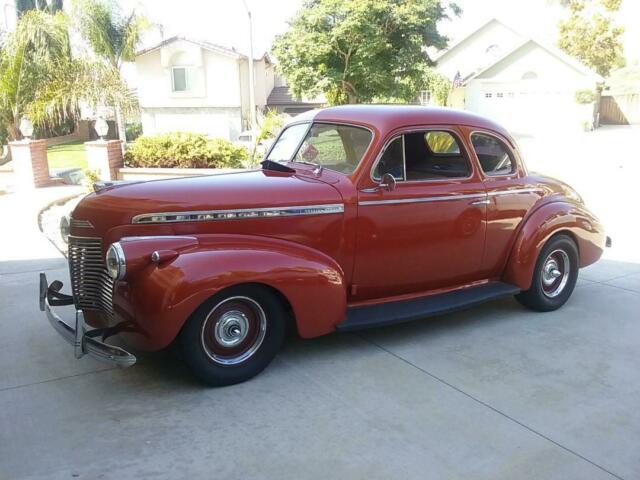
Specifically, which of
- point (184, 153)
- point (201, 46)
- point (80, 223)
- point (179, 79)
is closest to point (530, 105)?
point (201, 46)

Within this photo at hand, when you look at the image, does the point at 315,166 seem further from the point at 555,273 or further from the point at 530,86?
the point at 530,86

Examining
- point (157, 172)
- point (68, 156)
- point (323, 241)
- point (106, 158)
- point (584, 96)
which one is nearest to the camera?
point (323, 241)

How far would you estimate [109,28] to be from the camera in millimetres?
24641

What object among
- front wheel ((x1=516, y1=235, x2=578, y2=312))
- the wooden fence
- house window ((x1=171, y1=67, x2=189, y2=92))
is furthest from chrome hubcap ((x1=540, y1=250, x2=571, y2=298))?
the wooden fence

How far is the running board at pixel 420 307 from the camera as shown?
14.4 feet

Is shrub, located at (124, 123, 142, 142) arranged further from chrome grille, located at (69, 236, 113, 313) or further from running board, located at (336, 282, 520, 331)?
running board, located at (336, 282, 520, 331)

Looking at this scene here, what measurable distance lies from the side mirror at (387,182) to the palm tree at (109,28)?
69.0 ft

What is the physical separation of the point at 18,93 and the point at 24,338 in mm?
13598

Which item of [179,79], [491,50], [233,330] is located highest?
[491,50]

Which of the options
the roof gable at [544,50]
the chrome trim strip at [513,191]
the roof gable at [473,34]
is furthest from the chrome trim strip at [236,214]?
the roof gable at [473,34]

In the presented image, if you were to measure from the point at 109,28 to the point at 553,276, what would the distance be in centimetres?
2387

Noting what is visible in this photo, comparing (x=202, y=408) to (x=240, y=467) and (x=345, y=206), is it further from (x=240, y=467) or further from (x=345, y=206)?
(x=345, y=206)

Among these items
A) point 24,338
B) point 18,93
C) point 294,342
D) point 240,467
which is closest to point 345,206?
point 294,342

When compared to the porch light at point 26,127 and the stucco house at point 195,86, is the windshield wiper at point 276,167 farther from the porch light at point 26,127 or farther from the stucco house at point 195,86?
the stucco house at point 195,86
